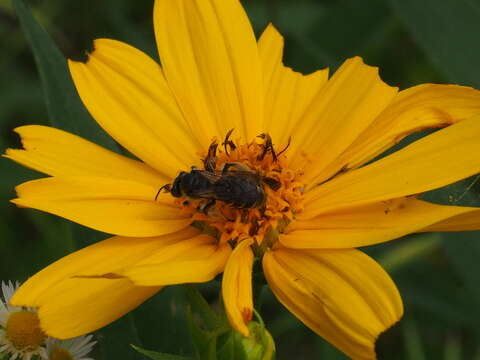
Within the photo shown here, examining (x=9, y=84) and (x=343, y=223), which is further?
(x=9, y=84)

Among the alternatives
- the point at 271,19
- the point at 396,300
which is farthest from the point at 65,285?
the point at 271,19

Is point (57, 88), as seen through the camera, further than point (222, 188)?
Yes

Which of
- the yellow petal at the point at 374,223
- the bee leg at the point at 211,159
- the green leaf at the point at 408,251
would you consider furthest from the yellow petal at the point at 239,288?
the green leaf at the point at 408,251

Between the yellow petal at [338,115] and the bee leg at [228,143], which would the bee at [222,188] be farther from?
the yellow petal at [338,115]

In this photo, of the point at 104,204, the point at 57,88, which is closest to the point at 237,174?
the point at 104,204

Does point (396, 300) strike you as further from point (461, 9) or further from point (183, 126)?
point (461, 9)

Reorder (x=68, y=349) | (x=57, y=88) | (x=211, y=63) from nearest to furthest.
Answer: (x=68, y=349) < (x=211, y=63) < (x=57, y=88)

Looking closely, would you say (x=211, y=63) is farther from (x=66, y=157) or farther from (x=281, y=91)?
(x=66, y=157)
